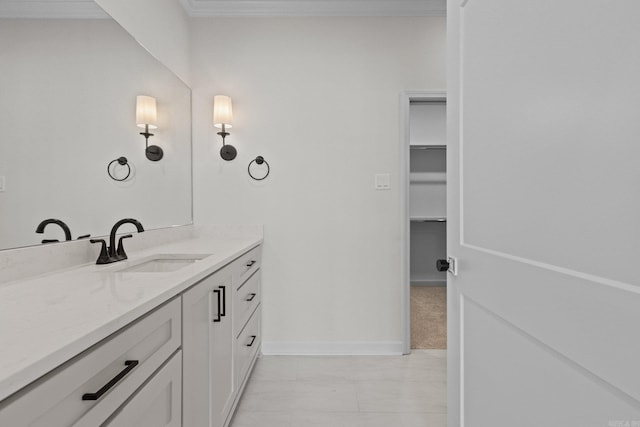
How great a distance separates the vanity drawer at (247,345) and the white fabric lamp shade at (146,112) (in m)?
1.34

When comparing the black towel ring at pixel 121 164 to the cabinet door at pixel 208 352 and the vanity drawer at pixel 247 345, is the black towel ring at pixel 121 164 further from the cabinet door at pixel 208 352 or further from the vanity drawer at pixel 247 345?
the vanity drawer at pixel 247 345

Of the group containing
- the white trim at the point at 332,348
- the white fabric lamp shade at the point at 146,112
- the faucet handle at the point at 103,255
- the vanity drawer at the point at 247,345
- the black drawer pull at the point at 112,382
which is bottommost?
the white trim at the point at 332,348

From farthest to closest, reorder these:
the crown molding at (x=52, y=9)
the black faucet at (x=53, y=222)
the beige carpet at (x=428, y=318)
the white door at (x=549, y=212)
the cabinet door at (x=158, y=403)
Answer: the beige carpet at (x=428, y=318)
the black faucet at (x=53, y=222)
the crown molding at (x=52, y=9)
the cabinet door at (x=158, y=403)
the white door at (x=549, y=212)

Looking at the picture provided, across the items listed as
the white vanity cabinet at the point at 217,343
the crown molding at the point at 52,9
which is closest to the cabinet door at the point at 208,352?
the white vanity cabinet at the point at 217,343

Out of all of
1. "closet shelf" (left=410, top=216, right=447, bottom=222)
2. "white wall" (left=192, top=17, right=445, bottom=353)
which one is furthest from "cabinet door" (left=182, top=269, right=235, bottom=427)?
"closet shelf" (left=410, top=216, right=447, bottom=222)

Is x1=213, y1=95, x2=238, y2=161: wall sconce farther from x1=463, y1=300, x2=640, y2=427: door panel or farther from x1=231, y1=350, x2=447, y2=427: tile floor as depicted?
x1=463, y1=300, x2=640, y2=427: door panel

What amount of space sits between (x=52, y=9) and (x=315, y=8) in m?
1.80

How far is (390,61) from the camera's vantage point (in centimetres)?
272

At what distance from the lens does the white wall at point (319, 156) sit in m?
2.72

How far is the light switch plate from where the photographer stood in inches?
107

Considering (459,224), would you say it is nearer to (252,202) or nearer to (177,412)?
(177,412)

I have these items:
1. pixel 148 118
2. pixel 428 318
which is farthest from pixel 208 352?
pixel 428 318

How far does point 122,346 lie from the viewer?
84cm

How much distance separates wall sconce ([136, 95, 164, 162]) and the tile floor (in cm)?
155
